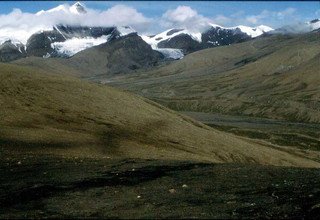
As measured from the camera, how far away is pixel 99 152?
192ft

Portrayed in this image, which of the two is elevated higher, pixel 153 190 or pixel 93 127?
pixel 153 190

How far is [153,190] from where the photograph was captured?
32875 millimetres

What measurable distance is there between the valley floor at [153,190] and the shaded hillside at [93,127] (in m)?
13.7

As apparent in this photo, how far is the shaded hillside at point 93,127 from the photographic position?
60650 mm

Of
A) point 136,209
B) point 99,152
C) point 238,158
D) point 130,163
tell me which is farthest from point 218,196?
point 238,158

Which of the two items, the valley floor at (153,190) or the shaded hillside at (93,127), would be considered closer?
the valley floor at (153,190)

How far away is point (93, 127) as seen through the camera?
239 ft

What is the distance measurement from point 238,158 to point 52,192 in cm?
4399

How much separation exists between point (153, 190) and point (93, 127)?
41096 mm

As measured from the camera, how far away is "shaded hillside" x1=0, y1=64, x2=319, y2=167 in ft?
199

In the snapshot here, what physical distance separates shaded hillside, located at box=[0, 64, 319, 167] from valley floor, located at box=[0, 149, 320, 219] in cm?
1369

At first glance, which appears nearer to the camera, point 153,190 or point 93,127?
point 153,190

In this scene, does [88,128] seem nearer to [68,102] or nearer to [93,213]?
[68,102]

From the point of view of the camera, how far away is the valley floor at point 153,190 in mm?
26344
